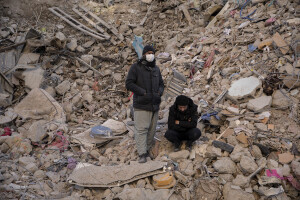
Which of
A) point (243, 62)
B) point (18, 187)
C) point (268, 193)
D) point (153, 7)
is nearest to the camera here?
point (268, 193)

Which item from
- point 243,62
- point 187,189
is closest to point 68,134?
point 187,189

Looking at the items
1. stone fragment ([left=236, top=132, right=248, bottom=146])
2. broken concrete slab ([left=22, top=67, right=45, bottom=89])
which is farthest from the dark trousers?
broken concrete slab ([left=22, top=67, right=45, bottom=89])

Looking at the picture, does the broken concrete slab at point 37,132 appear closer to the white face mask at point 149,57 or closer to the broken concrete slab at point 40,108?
the broken concrete slab at point 40,108

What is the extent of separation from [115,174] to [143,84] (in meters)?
1.49

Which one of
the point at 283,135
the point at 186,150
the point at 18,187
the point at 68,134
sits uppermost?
the point at 283,135

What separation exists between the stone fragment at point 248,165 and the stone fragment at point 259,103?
124 cm

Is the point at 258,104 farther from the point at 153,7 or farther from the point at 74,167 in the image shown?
the point at 153,7

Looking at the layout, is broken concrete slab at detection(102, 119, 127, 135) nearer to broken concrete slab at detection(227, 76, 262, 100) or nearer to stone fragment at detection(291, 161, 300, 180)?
broken concrete slab at detection(227, 76, 262, 100)

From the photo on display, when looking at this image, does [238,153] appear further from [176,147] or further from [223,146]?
[176,147]

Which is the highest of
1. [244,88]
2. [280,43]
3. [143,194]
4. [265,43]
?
[280,43]

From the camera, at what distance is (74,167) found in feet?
15.1

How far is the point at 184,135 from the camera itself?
177 inches

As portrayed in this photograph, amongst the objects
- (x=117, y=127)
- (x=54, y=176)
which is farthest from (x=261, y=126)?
(x=54, y=176)

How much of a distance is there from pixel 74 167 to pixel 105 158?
58 cm
